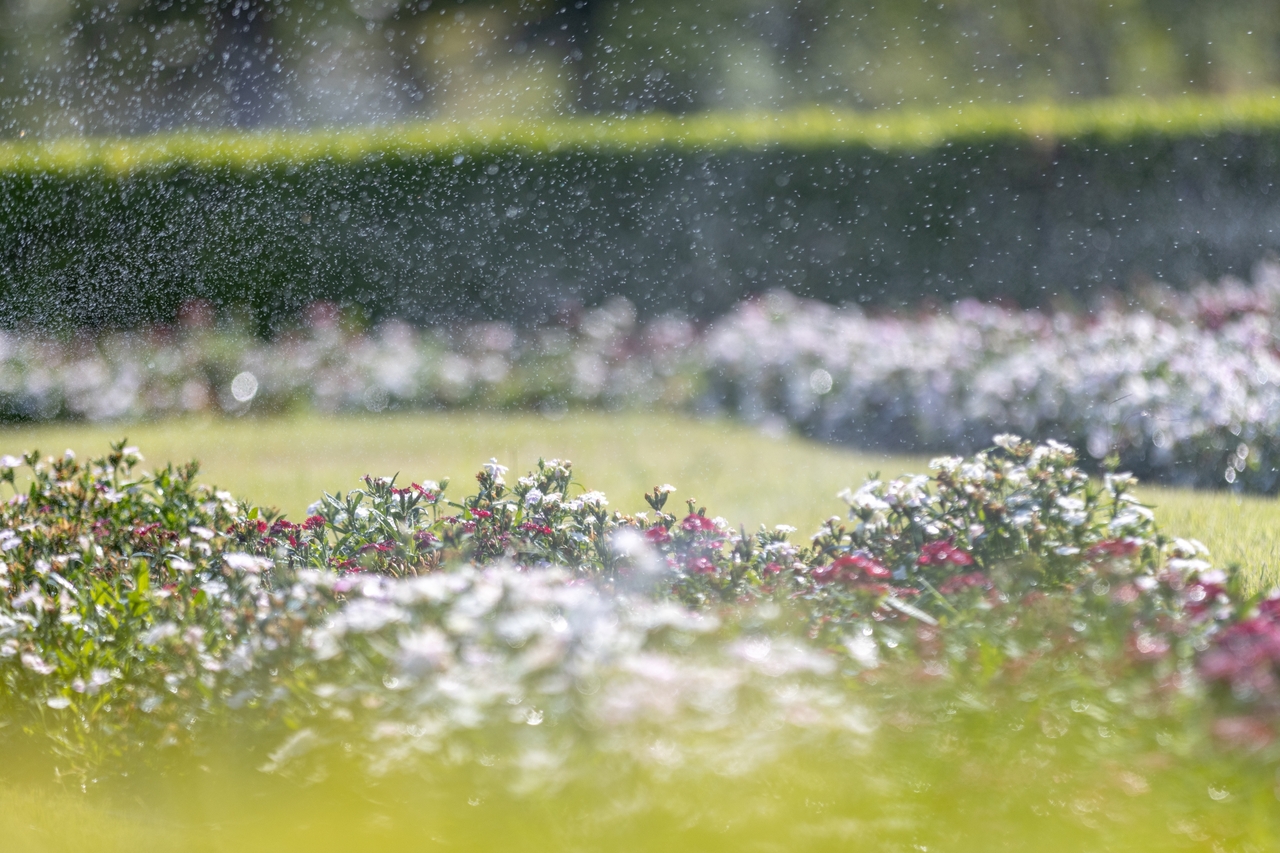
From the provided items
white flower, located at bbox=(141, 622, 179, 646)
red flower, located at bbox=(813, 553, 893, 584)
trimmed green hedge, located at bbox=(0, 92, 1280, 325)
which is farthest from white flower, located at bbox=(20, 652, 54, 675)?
trimmed green hedge, located at bbox=(0, 92, 1280, 325)

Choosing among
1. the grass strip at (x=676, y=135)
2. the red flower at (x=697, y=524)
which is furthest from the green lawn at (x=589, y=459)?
the grass strip at (x=676, y=135)

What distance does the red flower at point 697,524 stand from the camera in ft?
10.5

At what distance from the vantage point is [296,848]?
6.86 feet

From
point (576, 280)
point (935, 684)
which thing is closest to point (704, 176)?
point (576, 280)

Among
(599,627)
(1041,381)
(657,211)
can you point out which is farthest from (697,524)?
(657,211)

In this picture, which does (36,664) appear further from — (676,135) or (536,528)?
(676,135)

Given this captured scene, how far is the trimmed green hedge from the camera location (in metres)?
10.2

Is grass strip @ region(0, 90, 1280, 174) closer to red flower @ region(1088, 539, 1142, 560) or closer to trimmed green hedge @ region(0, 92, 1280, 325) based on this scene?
trimmed green hedge @ region(0, 92, 1280, 325)

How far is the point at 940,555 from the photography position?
276cm

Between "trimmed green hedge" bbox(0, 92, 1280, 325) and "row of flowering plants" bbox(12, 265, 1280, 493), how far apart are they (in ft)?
3.39

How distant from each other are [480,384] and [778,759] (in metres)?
6.11

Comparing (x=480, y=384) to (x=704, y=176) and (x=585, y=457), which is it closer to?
(x=585, y=457)

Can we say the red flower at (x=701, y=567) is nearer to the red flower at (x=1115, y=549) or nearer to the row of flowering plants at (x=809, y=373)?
the red flower at (x=1115, y=549)

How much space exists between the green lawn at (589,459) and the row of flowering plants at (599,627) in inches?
49.0
